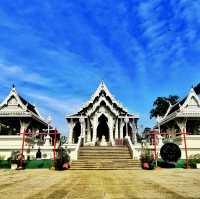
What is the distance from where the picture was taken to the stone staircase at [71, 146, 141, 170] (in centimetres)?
2034

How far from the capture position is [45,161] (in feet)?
71.6

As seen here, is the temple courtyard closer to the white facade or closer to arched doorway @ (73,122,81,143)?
the white facade

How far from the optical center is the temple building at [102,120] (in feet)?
109

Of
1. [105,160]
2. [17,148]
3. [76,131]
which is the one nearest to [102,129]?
[76,131]

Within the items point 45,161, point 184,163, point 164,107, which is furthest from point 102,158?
point 164,107

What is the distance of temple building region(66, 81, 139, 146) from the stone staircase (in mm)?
6896

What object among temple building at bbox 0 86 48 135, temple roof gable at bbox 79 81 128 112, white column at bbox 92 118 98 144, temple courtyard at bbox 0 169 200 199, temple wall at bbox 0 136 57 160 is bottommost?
temple courtyard at bbox 0 169 200 199

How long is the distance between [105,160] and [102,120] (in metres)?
13.3

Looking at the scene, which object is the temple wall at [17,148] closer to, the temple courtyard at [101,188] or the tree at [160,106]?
the temple courtyard at [101,188]

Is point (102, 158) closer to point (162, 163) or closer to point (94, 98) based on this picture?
point (162, 163)

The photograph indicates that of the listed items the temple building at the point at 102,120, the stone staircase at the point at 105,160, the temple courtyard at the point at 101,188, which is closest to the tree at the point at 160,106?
the temple building at the point at 102,120

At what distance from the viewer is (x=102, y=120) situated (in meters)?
35.4

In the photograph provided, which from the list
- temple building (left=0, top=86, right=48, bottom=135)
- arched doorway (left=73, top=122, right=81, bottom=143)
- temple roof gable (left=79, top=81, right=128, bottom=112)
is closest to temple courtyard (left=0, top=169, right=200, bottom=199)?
temple building (left=0, top=86, right=48, bottom=135)

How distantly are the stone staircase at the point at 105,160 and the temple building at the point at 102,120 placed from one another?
6896 mm
